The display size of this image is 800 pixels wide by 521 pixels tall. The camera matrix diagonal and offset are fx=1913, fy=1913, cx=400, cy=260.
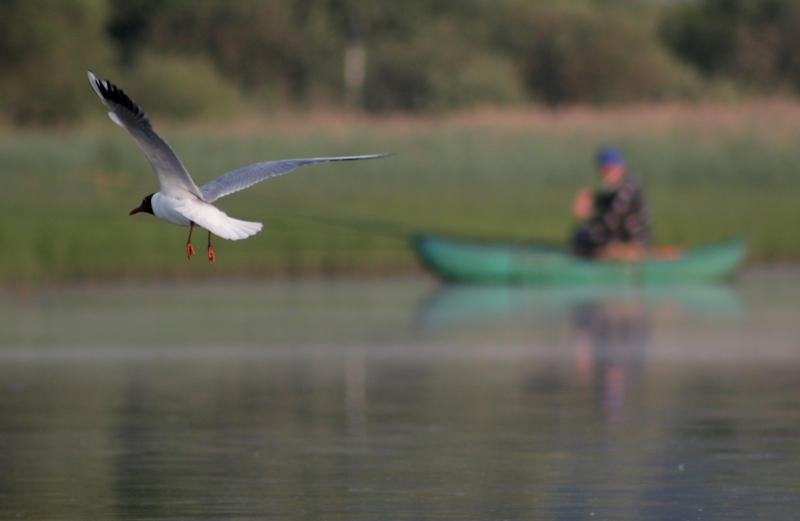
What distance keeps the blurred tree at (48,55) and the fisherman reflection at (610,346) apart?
10.0 meters

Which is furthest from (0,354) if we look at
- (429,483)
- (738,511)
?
(738,511)

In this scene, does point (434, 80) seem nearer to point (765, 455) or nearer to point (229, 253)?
point (229, 253)

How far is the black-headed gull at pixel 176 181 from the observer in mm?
7531

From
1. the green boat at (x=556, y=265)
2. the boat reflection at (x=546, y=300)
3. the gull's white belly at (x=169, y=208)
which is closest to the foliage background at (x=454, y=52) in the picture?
the green boat at (x=556, y=265)

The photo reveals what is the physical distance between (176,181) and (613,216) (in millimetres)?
12555

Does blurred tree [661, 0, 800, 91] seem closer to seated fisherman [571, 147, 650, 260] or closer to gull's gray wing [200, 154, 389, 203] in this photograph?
seated fisherman [571, 147, 650, 260]

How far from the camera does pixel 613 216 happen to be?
20.1m

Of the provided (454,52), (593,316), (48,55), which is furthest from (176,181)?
(454,52)

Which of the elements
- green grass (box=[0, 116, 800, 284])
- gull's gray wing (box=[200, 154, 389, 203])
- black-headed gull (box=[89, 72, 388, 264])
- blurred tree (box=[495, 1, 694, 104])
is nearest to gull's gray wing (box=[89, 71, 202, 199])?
black-headed gull (box=[89, 72, 388, 264])

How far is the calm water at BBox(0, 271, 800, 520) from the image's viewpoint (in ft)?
25.9

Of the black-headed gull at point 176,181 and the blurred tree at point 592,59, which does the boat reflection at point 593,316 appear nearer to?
the black-headed gull at point 176,181

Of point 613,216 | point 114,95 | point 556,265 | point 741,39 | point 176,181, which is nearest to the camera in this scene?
point 114,95

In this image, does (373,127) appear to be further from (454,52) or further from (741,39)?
(741,39)

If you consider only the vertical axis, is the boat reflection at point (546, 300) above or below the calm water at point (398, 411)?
above
